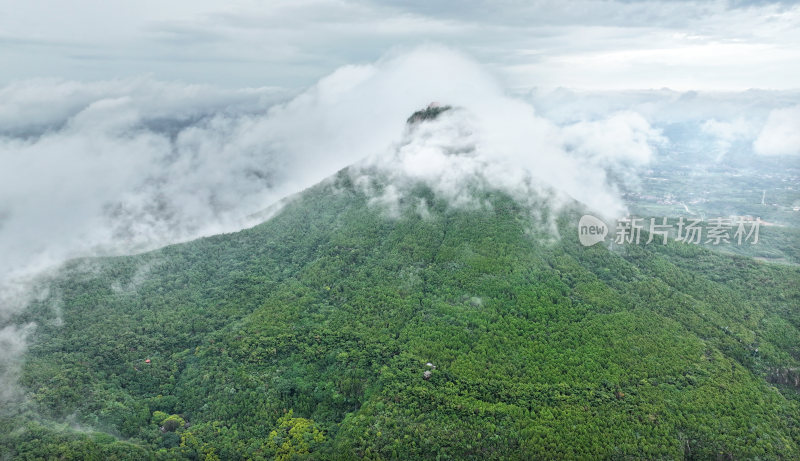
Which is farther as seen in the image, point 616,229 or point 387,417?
point 616,229

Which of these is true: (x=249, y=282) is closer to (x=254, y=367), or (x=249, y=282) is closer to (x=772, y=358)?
(x=254, y=367)

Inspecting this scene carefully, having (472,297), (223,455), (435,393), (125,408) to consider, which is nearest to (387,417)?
(435,393)

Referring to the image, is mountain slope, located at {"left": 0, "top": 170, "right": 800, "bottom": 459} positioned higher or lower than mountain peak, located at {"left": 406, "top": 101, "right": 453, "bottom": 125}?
lower

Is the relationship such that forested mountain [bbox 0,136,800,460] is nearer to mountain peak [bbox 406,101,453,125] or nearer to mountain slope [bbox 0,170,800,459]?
mountain slope [bbox 0,170,800,459]

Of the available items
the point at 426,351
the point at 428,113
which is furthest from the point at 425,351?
the point at 428,113

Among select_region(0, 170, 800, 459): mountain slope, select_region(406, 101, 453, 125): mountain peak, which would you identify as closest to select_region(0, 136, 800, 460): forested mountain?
select_region(0, 170, 800, 459): mountain slope

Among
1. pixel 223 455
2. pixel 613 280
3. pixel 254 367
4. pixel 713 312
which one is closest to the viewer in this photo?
pixel 223 455
